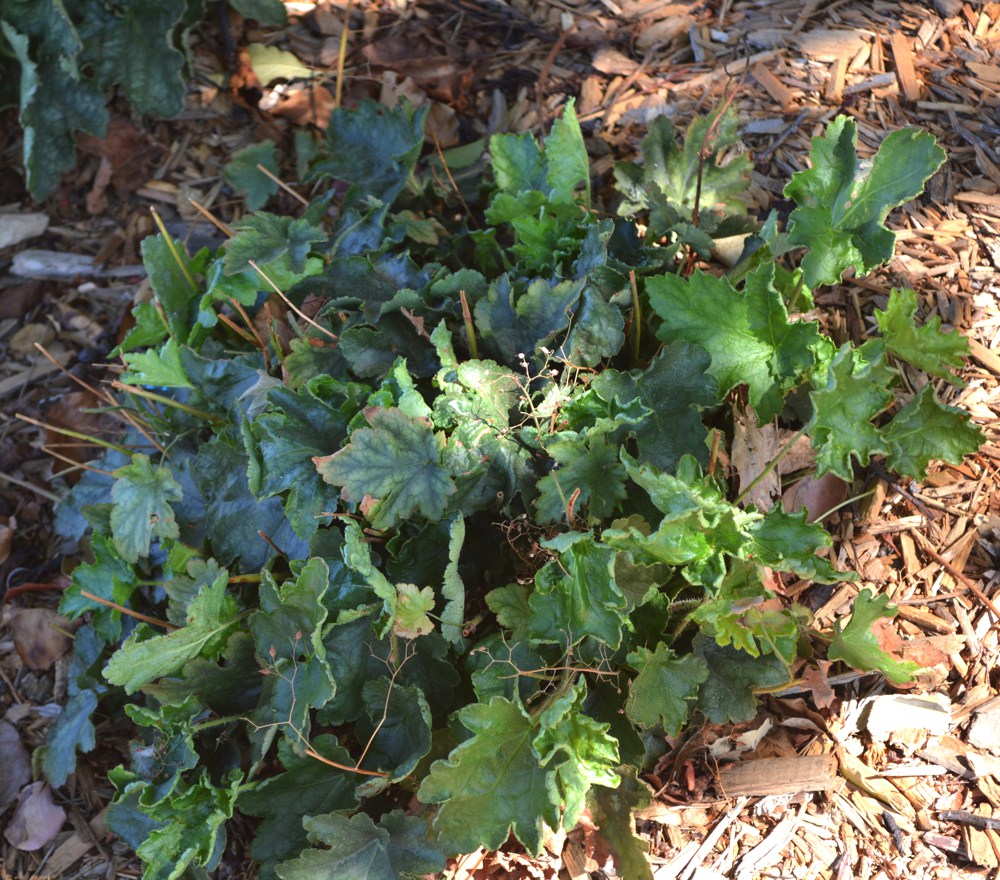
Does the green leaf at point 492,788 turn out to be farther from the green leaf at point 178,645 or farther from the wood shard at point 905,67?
the wood shard at point 905,67

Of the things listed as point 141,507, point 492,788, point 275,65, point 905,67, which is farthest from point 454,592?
point 275,65

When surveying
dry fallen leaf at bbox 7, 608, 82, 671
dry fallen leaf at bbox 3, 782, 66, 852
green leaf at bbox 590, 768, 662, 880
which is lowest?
dry fallen leaf at bbox 3, 782, 66, 852

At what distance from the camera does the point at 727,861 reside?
162 centimetres

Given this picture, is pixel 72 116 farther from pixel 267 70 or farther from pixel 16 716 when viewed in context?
pixel 16 716

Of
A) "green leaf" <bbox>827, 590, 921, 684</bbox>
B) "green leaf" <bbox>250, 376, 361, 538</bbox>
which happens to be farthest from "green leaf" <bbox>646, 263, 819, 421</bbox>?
"green leaf" <bbox>250, 376, 361, 538</bbox>

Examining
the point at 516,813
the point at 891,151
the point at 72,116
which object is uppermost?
the point at 891,151

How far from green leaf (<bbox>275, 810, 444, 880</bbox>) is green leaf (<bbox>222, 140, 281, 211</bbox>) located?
5.32 ft

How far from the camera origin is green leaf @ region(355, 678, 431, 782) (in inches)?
62.5

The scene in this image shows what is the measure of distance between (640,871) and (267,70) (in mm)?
2296

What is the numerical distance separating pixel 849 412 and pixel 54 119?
90.1 inches

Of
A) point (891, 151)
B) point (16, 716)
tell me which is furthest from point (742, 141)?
point (16, 716)

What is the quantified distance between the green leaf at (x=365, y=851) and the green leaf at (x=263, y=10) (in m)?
2.18

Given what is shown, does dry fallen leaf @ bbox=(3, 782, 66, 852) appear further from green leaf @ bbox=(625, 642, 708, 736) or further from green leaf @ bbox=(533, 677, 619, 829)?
green leaf @ bbox=(625, 642, 708, 736)

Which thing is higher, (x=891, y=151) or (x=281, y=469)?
(x=891, y=151)
